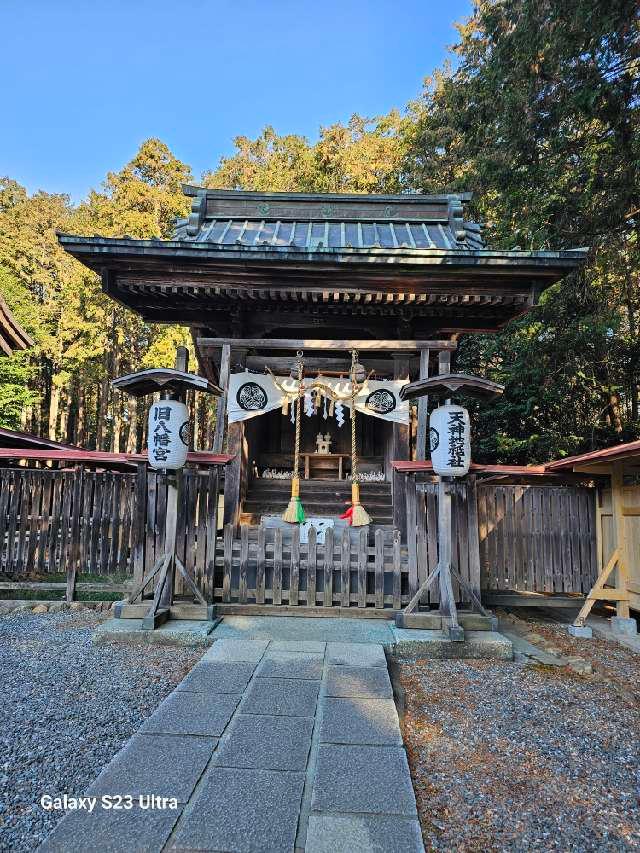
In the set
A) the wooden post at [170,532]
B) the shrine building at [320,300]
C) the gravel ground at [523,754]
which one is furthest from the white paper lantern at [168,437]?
the gravel ground at [523,754]

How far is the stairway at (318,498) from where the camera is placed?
7812 mm

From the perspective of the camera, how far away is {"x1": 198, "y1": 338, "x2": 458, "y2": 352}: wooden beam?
21.9 feet

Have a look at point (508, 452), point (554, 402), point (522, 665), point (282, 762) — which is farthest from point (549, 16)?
point (282, 762)

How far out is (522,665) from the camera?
13.6 feet

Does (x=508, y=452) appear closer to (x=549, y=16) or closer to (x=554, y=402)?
(x=554, y=402)

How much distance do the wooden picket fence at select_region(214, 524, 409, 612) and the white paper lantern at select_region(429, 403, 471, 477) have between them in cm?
A: 109

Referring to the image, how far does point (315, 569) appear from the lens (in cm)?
529

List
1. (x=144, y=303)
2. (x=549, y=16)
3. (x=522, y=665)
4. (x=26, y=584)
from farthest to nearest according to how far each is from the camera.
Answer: (x=549, y=16) → (x=144, y=303) → (x=26, y=584) → (x=522, y=665)

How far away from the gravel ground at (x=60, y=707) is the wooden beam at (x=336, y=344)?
4.07 meters

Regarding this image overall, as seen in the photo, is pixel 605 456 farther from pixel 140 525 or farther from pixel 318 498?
pixel 140 525

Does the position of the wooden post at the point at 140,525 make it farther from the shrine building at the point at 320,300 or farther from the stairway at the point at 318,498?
the stairway at the point at 318,498

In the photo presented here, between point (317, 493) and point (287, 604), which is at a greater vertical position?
point (317, 493)

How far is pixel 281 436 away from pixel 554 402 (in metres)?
7.48

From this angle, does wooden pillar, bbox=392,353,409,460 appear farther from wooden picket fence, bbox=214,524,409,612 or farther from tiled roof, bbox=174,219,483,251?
wooden picket fence, bbox=214,524,409,612
